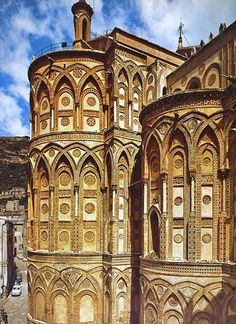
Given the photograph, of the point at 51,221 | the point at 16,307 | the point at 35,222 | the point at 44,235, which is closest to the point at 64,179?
the point at 51,221

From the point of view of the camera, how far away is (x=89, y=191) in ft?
76.7

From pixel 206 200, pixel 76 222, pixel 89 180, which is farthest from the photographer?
pixel 89 180

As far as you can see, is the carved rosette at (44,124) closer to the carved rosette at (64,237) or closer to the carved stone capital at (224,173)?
Result: the carved rosette at (64,237)

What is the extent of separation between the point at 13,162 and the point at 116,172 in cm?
8768

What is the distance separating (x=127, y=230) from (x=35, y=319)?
8.22 metres

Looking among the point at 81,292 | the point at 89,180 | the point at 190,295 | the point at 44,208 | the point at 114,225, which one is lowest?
the point at 81,292

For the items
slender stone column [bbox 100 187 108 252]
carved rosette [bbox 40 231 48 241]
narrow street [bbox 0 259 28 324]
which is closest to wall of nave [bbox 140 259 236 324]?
slender stone column [bbox 100 187 108 252]

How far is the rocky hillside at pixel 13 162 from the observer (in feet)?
321

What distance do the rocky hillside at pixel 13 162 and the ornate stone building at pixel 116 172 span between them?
244ft

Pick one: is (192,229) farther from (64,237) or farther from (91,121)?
(91,121)

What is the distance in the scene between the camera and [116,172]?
22.2 meters

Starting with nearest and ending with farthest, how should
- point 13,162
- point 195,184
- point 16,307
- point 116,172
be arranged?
point 195,184, point 116,172, point 16,307, point 13,162

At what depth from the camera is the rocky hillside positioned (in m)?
97.8

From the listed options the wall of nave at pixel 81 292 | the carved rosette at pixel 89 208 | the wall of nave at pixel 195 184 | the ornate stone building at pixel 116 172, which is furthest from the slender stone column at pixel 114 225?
the wall of nave at pixel 195 184
